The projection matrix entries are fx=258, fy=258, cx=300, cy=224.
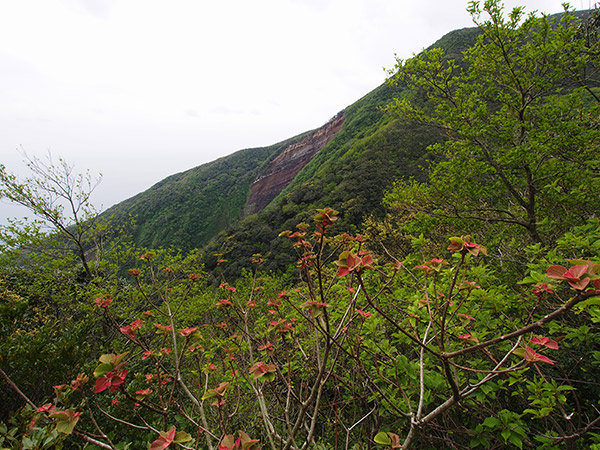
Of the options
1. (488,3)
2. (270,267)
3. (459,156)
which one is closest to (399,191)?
(459,156)

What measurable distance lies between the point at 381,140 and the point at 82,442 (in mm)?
36940

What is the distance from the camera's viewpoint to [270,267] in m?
26.0

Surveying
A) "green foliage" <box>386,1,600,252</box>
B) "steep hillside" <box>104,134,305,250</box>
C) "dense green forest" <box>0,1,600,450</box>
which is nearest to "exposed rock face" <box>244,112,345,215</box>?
"steep hillside" <box>104,134,305,250</box>

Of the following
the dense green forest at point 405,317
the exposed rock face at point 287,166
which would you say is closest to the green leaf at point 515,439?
the dense green forest at point 405,317

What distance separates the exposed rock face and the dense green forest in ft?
163

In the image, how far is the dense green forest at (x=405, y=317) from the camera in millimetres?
1336

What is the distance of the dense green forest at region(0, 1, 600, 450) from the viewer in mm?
1336

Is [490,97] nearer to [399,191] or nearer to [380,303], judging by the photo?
[399,191]

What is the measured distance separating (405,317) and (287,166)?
63.0 metres

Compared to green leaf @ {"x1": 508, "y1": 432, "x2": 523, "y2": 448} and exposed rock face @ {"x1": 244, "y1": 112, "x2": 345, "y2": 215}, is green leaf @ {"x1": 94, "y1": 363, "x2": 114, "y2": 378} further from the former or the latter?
exposed rock face @ {"x1": 244, "y1": 112, "x2": 345, "y2": 215}

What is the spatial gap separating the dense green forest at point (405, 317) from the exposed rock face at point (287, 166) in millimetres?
49653

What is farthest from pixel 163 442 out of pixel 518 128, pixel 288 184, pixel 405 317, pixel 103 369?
pixel 288 184

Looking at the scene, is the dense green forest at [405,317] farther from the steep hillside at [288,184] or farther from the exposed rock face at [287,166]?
the exposed rock face at [287,166]

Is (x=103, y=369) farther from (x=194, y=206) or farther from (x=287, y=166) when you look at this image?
(x=287, y=166)
